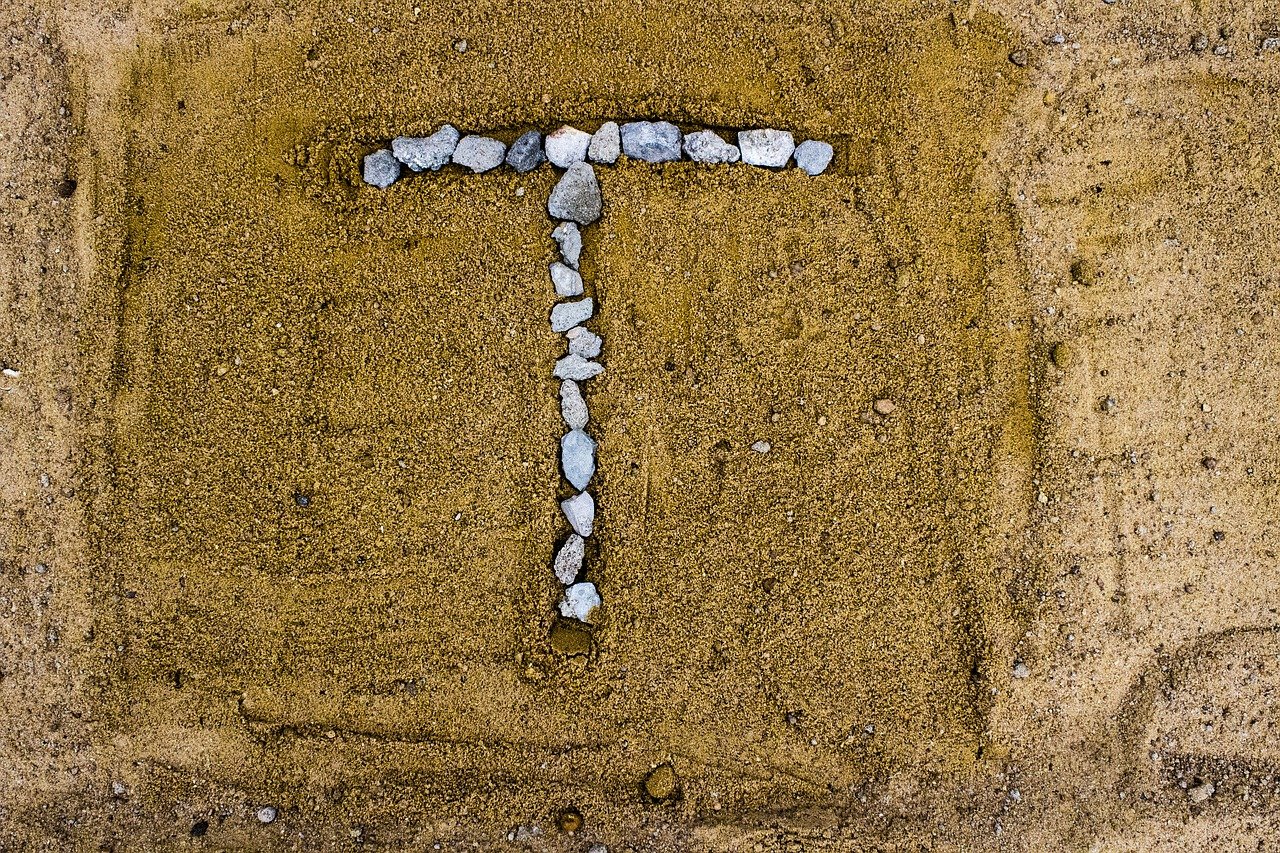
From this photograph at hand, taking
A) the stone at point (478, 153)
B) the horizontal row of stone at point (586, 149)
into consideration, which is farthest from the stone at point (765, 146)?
A: the stone at point (478, 153)

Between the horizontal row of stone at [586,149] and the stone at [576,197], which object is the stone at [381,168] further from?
the stone at [576,197]

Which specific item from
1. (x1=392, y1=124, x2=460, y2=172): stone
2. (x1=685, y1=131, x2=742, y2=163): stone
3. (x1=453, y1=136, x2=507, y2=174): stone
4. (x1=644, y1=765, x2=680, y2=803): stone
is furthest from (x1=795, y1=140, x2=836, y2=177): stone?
(x1=644, y1=765, x2=680, y2=803): stone

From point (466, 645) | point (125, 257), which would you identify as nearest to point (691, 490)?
point (466, 645)

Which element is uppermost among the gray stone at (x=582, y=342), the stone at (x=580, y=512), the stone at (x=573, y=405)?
the gray stone at (x=582, y=342)

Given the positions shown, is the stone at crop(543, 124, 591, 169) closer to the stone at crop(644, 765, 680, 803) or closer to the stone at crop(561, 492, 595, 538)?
the stone at crop(561, 492, 595, 538)

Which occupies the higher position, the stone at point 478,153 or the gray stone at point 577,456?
the stone at point 478,153

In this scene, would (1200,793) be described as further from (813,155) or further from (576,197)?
(576,197)

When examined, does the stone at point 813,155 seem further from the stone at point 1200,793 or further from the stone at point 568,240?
the stone at point 1200,793

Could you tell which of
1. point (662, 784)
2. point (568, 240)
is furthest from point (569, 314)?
point (662, 784)
